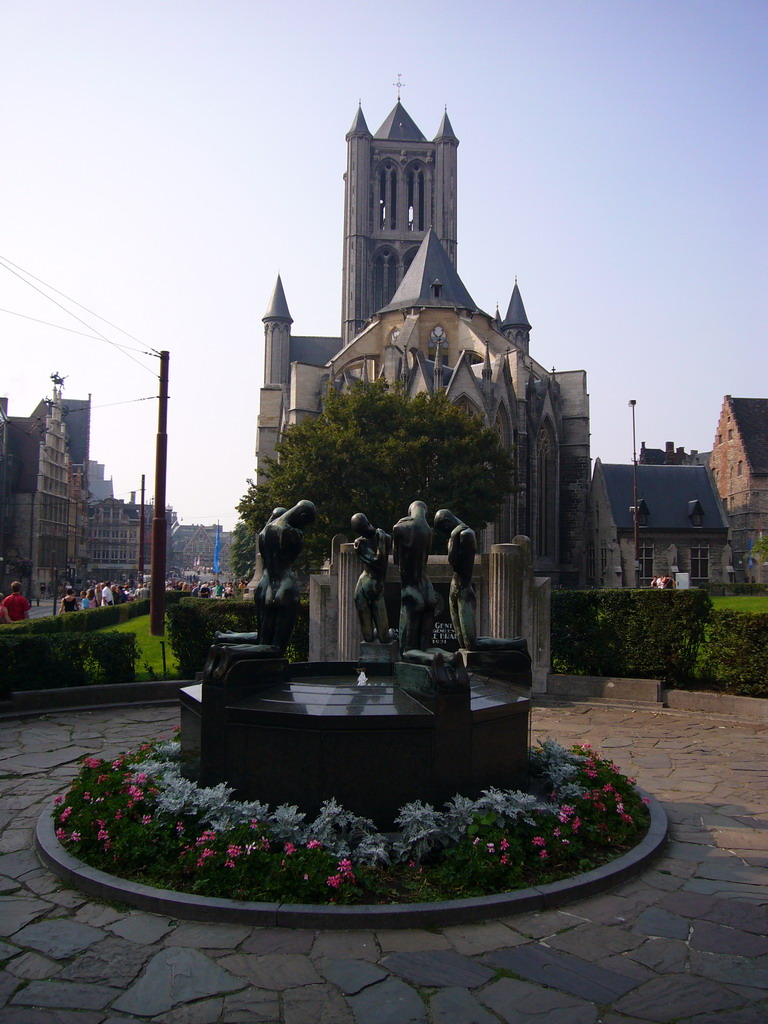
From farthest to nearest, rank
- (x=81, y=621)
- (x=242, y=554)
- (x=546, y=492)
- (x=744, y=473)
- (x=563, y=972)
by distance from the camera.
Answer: (x=242, y=554) < (x=744, y=473) < (x=546, y=492) < (x=81, y=621) < (x=563, y=972)

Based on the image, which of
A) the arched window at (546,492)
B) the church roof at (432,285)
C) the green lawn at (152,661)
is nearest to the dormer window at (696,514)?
the arched window at (546,492)

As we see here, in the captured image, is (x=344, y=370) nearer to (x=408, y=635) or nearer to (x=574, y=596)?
(x=574, y=596)

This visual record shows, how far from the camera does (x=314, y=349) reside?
70.1m

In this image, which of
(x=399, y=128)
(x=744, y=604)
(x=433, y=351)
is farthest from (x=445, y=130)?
(x=744, y=604)

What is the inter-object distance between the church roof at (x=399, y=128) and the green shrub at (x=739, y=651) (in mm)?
71990

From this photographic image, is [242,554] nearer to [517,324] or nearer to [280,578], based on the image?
[517,324]

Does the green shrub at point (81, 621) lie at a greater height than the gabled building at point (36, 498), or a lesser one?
lesser

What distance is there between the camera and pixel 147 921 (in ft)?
15.3

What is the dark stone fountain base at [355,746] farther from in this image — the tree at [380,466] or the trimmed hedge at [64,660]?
the tree at [380,466]

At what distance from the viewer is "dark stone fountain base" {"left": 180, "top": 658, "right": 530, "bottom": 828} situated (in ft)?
18.5

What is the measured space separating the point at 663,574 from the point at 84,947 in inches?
1841

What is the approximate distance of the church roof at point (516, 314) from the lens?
6950 cm

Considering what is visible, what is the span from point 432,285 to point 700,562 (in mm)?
25298

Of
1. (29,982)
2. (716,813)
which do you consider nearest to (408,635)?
(716,813)
